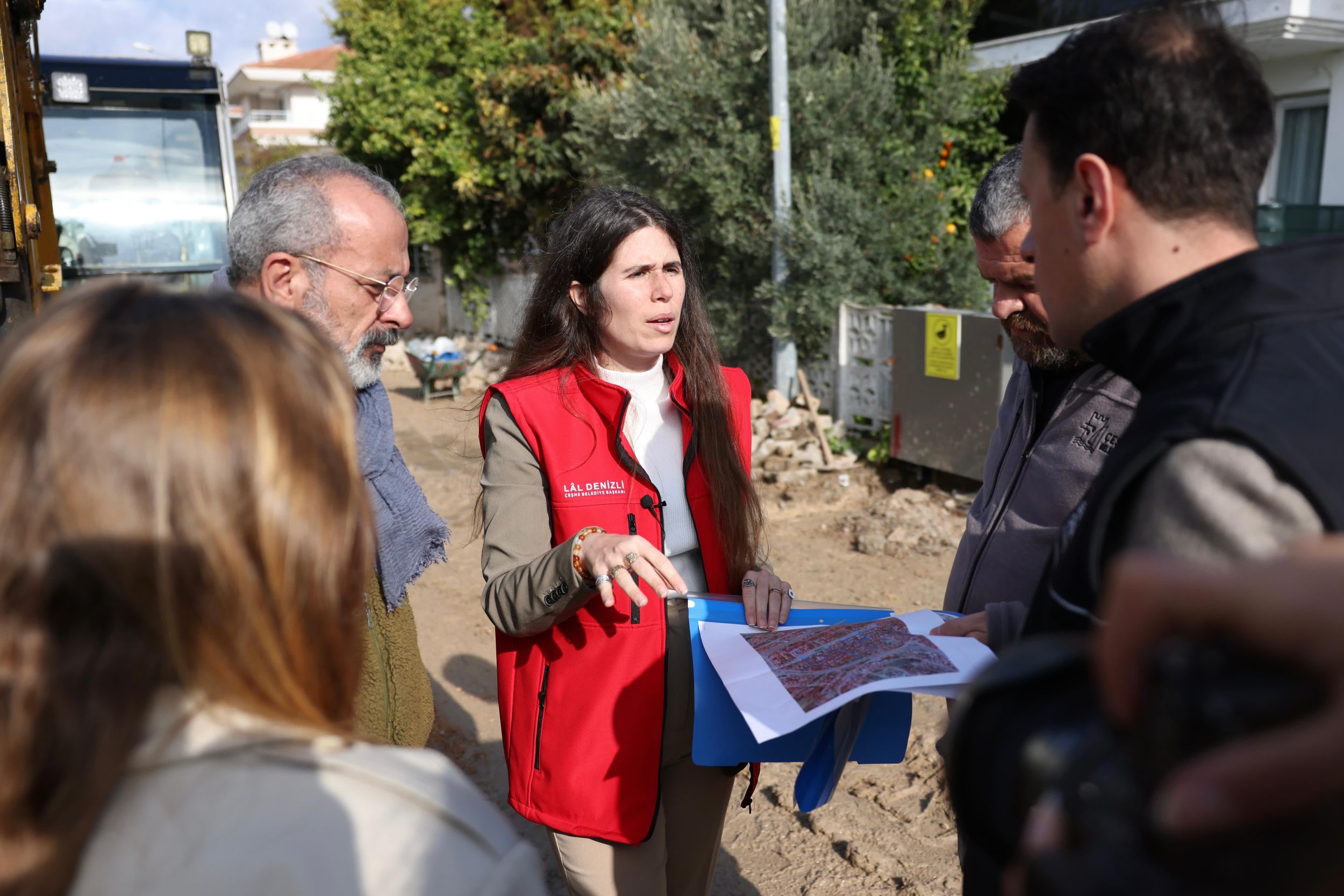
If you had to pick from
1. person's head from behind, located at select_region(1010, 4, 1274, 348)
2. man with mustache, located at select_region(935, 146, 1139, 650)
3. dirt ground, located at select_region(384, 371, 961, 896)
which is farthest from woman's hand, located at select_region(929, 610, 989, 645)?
dirt ground, located at select_region(384, 371, 961, 896)

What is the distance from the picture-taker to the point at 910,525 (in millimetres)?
6688

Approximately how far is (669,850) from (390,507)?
108 centimetres

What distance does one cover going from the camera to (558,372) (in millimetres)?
2430

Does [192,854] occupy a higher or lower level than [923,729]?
higher

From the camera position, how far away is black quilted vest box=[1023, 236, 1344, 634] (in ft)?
3.02

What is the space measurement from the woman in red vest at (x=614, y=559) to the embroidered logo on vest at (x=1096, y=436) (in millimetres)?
711

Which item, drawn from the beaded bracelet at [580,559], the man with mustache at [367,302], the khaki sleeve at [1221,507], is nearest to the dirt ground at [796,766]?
the man with mustache at [367,302]

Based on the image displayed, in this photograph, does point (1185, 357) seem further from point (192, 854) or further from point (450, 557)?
point (450, 557)

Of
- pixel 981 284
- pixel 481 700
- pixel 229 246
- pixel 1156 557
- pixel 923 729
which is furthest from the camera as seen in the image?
pixel 981 284

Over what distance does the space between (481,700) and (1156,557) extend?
452 centimetres

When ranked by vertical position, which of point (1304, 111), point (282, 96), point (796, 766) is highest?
point (282, 96)

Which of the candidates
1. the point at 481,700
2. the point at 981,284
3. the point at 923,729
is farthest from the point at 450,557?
the point at 981,284

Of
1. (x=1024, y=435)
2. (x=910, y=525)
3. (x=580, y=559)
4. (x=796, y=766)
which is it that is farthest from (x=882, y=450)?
(x=580, y=559)

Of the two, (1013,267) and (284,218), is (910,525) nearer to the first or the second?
(1013,267)
